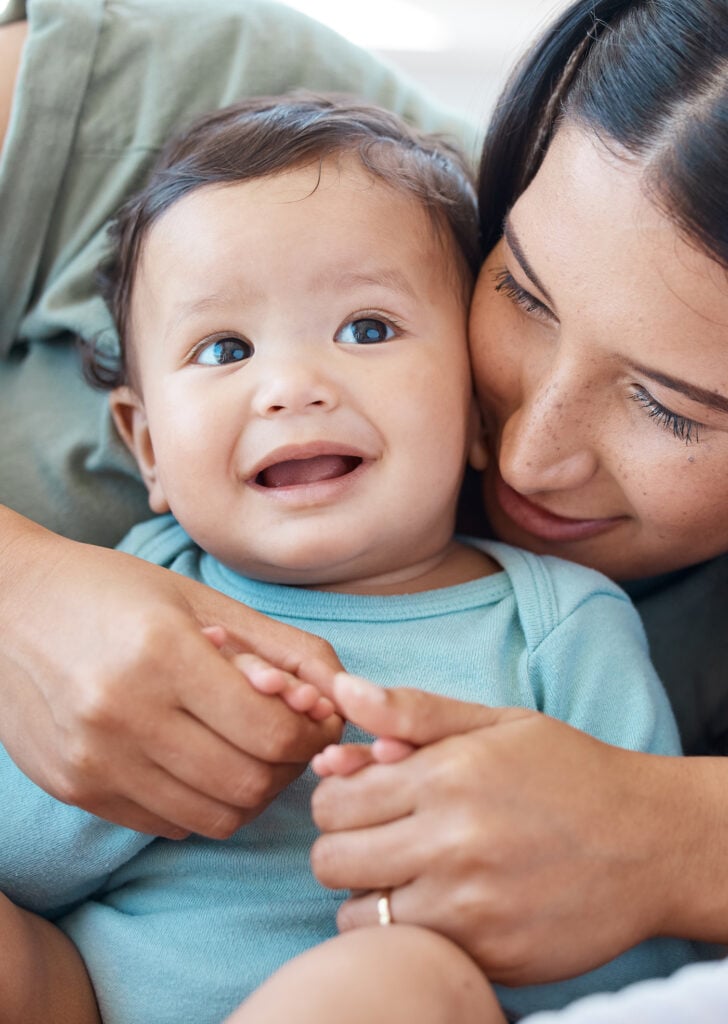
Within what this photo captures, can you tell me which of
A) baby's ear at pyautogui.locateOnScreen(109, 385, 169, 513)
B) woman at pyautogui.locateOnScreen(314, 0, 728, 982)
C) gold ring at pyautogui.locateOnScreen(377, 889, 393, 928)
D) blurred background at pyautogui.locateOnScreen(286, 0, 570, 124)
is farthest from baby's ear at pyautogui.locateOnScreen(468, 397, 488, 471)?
blurred background at pyautogui.locateOnScreen(286, 0, 570, 124)

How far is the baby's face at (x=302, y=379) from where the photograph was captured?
111cm

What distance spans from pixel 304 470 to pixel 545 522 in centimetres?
31

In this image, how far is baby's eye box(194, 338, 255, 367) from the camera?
1161 mm

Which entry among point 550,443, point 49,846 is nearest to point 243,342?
point 550,443

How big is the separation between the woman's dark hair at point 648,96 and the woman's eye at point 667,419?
0.16m

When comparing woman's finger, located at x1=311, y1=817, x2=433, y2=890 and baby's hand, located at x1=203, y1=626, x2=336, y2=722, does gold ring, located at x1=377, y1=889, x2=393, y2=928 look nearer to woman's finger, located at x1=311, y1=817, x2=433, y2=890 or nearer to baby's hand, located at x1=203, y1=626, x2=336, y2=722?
woman's finger, located at x1=311, y1=817, x2=433, y2=890

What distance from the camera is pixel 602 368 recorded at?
1060mm

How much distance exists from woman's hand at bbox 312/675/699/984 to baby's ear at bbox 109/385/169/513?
0.57 meters

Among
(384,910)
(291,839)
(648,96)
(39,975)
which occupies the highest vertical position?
(648,96)

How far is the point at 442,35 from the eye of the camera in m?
2.88

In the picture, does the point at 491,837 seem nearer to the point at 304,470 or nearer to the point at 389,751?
the point at 389,751

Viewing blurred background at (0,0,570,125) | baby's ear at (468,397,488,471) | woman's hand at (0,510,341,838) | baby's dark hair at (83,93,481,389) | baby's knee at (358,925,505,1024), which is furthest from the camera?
blurred background at (0,0,570,125)

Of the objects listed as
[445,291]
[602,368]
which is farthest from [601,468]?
[445,291]

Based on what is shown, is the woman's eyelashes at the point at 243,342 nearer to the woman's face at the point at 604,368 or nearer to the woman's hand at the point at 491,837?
the woman's face at the point at 604,368
